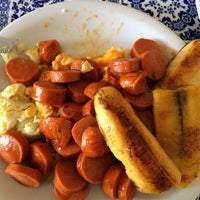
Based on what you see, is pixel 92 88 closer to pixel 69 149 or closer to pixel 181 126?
pixel 69 149

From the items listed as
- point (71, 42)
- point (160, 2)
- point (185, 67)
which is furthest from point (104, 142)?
point (160, 2)

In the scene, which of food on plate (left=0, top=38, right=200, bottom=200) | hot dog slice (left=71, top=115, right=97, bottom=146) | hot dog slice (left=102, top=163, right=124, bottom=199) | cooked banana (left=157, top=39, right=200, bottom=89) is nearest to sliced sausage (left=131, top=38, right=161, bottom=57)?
food on plate (left=0, top=38, right=200, bottom=200)

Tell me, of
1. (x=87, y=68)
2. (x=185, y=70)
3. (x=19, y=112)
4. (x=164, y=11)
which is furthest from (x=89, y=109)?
(x=164, y=11)

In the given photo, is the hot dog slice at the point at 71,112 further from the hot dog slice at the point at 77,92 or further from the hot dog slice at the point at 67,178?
the hot dog slice at the point at 67,178

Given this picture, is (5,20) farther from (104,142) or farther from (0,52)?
(104,142)

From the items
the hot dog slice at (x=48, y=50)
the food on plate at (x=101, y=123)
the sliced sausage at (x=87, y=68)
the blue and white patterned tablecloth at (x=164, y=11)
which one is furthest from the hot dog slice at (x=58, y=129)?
the blue and white patterned tablecloth at (x=164, y=11)

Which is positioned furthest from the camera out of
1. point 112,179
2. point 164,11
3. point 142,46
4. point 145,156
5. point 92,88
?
point 164,11

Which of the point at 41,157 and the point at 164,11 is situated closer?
the point at 41,157
